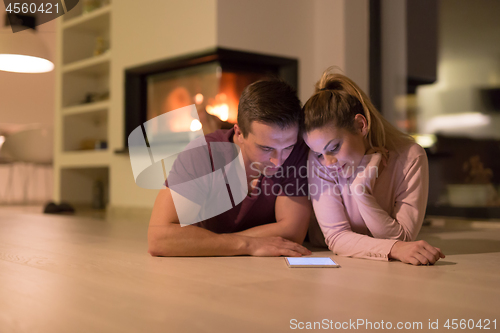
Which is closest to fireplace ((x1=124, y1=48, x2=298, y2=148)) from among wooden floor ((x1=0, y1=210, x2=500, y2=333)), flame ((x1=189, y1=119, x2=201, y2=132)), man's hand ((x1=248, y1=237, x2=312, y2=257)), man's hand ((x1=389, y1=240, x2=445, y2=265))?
flame ((x1=189, y1=119, x2=201, y2=132))

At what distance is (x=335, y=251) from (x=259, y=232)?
0.90 ft

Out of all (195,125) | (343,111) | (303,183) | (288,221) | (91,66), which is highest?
(91,66)

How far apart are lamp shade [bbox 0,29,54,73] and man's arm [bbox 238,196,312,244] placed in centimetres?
145

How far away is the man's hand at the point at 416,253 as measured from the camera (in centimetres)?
139

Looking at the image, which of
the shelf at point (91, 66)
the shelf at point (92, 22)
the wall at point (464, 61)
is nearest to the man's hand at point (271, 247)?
the wall at point (464, 61)

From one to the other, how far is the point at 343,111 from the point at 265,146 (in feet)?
0.91

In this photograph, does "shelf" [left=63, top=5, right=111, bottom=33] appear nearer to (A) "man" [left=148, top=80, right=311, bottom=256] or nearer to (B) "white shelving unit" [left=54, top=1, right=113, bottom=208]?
(B) "white shelving unit" [left=54, top=1, right=113, bottom=208]

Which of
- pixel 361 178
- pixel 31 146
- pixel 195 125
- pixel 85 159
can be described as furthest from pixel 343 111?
pixel 31 146

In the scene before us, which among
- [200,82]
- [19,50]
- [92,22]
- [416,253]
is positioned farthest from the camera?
[92,22]

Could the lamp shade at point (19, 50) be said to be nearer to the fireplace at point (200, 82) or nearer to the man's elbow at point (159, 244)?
the fireplace at point (200, 82)

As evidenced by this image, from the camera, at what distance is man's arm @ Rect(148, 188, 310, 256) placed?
150 cm

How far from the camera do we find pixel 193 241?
1509 mm

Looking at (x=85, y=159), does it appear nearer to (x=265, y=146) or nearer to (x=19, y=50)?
(x=19, y=50)

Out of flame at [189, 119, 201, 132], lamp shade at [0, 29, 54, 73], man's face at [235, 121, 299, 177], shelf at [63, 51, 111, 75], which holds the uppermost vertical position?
shelf at [63, 51, 111, 75]
